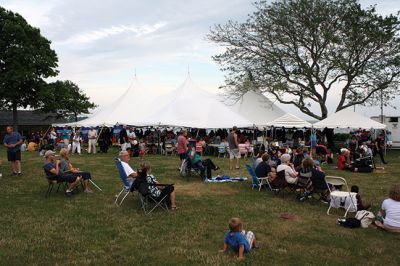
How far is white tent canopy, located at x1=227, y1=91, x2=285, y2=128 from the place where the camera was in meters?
23.1

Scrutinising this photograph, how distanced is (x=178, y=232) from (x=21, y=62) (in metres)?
29.6

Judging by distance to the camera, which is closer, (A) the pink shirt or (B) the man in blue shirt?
(B) the man in blue shirt

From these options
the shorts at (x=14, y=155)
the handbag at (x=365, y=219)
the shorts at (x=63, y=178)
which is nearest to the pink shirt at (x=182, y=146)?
the shorts at (x=63, y=178)

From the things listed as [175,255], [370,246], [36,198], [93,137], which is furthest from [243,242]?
[93,137]

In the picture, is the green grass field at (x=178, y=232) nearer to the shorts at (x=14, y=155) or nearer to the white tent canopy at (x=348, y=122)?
the shorts at (x=14, y=155)

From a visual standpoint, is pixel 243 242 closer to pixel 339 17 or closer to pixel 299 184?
pixel 299 184

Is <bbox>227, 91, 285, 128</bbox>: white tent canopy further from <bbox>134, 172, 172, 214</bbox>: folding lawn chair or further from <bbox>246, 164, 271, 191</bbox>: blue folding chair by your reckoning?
<bbox>134, 172, 172, 214</bbox>: folding lawn chair

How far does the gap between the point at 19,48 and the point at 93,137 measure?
16.7 metres

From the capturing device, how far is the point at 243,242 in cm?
475

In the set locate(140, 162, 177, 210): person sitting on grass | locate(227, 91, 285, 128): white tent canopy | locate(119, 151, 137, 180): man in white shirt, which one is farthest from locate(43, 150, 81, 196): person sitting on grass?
locate(227, 91, 285, 128): white tent canopy

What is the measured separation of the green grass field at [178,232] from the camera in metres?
4.67

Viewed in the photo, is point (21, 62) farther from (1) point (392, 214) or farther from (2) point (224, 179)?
(1) point (392, 214)

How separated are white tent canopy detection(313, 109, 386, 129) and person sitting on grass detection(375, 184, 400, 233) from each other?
41.0ft

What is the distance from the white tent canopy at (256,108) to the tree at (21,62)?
17.1m
